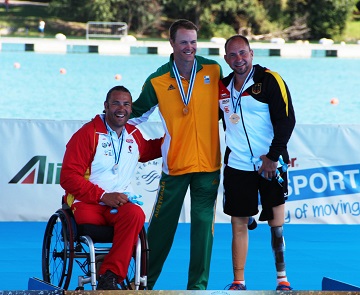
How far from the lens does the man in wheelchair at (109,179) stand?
166 inches

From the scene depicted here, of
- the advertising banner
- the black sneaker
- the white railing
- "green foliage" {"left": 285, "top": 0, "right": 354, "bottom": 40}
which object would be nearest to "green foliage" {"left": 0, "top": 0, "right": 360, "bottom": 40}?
"green foliage" {"left": 285, "top": 0, "right": 354, "bottom": 40}

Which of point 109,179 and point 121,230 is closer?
point 121,230

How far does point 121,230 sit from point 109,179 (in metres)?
0.34

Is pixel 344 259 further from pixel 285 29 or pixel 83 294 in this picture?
pixel 285 29

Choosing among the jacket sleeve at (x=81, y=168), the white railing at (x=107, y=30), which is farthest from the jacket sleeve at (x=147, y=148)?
the white railing at (x=107, y=30)

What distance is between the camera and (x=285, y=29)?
3703 centimetres

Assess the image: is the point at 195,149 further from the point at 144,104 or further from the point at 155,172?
the point at 155,172

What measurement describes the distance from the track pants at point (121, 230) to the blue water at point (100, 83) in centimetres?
1351

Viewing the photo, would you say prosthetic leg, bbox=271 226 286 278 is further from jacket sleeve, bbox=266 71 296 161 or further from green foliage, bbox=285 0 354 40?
green foliage, bbox=285 0 354 40

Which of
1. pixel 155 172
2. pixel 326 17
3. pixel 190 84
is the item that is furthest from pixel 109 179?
→ pixel 326 17

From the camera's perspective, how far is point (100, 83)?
2288cm

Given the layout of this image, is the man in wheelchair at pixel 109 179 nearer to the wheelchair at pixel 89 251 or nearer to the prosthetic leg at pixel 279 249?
the wheelchair at pixel 89 251

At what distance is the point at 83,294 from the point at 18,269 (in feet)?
7.28

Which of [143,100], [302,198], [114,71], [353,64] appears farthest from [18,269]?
[353,64]
